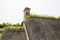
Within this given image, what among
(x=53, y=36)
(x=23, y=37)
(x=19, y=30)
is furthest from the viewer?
(x=19, y=30)

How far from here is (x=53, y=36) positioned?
56.0ft

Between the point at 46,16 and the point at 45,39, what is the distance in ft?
17.8

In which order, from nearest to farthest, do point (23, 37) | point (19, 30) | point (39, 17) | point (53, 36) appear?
1. point (53, 36)
2. point (23, 37)
3. point (19, 30)
4. point (39, 17)

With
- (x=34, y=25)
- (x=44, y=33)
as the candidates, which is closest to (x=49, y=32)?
(x=44, y=33)

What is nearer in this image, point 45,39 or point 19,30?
point 45,39

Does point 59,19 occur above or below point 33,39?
above

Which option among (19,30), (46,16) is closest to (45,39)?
(19,30)

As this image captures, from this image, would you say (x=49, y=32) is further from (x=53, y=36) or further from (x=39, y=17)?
(x=39, y=17)

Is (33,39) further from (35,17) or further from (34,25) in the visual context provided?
(35,17)

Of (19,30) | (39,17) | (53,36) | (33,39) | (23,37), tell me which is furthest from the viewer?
(39,17)

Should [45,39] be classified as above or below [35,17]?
below

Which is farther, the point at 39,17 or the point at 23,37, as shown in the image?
the point at 39,17

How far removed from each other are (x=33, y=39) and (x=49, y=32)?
246cm

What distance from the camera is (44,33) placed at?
1733 cm
